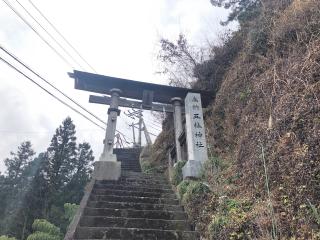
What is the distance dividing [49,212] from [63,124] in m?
11.8

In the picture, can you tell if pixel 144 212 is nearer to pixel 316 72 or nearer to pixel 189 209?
pixel 189 209

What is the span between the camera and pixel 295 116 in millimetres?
5121

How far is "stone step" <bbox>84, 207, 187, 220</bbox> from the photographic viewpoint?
657 cm

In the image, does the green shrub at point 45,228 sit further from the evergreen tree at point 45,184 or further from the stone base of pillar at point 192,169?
the stone base of pillar at point 192,169

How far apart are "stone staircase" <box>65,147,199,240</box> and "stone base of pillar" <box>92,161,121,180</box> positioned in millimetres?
292

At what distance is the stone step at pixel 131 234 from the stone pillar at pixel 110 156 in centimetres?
309

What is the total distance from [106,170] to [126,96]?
2.93m

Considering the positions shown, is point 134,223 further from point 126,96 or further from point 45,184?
point 45,184

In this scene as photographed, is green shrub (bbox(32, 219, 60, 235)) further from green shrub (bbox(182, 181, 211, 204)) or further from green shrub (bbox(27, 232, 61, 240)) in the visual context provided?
green shrub (bbox(182, 181, 211, 204))

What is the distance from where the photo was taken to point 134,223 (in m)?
6.26

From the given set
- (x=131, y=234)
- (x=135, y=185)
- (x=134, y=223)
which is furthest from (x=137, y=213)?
(x=135, y=185)

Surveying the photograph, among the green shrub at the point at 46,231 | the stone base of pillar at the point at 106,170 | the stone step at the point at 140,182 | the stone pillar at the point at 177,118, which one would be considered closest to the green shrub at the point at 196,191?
the stone step at the point at 140,182

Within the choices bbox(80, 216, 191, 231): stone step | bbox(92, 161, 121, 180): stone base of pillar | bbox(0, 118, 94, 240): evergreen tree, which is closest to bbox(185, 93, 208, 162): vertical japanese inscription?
bbox(80, 216, 191, 231): stone step

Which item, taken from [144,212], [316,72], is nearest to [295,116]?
[316,72]
